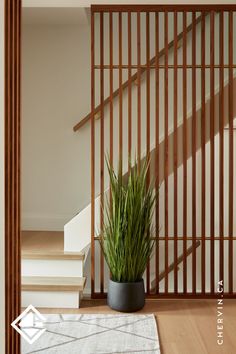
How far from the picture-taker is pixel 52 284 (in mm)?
3979

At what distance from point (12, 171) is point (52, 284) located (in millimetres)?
2219

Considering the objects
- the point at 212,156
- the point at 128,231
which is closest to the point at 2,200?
the point at 128,231

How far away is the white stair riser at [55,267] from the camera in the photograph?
414 cm

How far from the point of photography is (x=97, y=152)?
5.30m

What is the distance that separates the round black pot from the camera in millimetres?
3824

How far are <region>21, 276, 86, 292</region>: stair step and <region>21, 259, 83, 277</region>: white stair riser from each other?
0.26 ft

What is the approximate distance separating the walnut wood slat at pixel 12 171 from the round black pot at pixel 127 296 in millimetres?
1818

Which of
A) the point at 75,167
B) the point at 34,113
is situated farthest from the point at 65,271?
the point at 34,113

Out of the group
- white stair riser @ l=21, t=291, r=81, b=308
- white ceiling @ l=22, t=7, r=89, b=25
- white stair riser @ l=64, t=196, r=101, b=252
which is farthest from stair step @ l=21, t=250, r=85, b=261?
white ceiling @ l=22, t=7, r=89, b=25

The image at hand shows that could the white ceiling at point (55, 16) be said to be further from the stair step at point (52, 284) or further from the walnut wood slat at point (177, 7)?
the stair step at point (52, 284)

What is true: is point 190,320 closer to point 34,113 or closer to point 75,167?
point 75,167

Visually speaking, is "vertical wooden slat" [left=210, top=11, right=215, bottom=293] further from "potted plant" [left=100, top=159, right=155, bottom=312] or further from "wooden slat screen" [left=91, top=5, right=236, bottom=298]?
"potted plant" [left=100, top=159, right=155, bottom=312]

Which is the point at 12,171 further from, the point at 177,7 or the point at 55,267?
the point at 177,7

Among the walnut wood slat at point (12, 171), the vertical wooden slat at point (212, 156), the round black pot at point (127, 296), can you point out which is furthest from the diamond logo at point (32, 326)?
the vertical wooden slat at point (212, 156)
